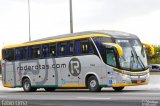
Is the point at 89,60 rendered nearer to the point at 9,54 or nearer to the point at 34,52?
the point at 34,52

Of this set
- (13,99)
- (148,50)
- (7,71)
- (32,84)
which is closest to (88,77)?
(148,50)

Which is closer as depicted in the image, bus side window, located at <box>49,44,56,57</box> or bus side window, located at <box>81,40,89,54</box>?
bus side window, located at <box>81,40,89,54</box>

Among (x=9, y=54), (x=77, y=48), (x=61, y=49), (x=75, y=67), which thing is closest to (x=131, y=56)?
(x=77, y=48)

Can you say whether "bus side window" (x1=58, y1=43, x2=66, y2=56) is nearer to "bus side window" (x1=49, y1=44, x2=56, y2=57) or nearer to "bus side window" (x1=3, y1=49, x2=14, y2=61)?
"bus side window" (x1=49, y1=44, x2=56, y2=57)

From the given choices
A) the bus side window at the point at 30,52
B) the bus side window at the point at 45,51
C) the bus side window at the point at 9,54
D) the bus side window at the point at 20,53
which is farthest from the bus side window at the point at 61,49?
the bus side window at the point at 9,54

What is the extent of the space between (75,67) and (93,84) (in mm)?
1748

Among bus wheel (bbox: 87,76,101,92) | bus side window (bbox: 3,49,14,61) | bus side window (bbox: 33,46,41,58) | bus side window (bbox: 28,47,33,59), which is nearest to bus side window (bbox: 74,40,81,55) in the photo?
bus wheel (bbox: 87,76,101,92)

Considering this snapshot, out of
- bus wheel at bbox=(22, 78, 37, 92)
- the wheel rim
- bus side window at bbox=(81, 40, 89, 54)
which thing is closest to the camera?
bus side window at bbox=(81, 40, 89, 54)

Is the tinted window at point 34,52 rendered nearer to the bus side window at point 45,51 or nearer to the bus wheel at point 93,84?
the bus side window at point 45,51

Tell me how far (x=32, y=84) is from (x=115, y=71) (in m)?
8.22

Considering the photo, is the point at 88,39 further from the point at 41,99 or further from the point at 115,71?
the point at 41,99

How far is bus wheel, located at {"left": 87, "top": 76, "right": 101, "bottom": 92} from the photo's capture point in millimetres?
26484

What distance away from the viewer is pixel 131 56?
2588 centimetres

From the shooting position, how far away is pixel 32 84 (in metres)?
32.5
